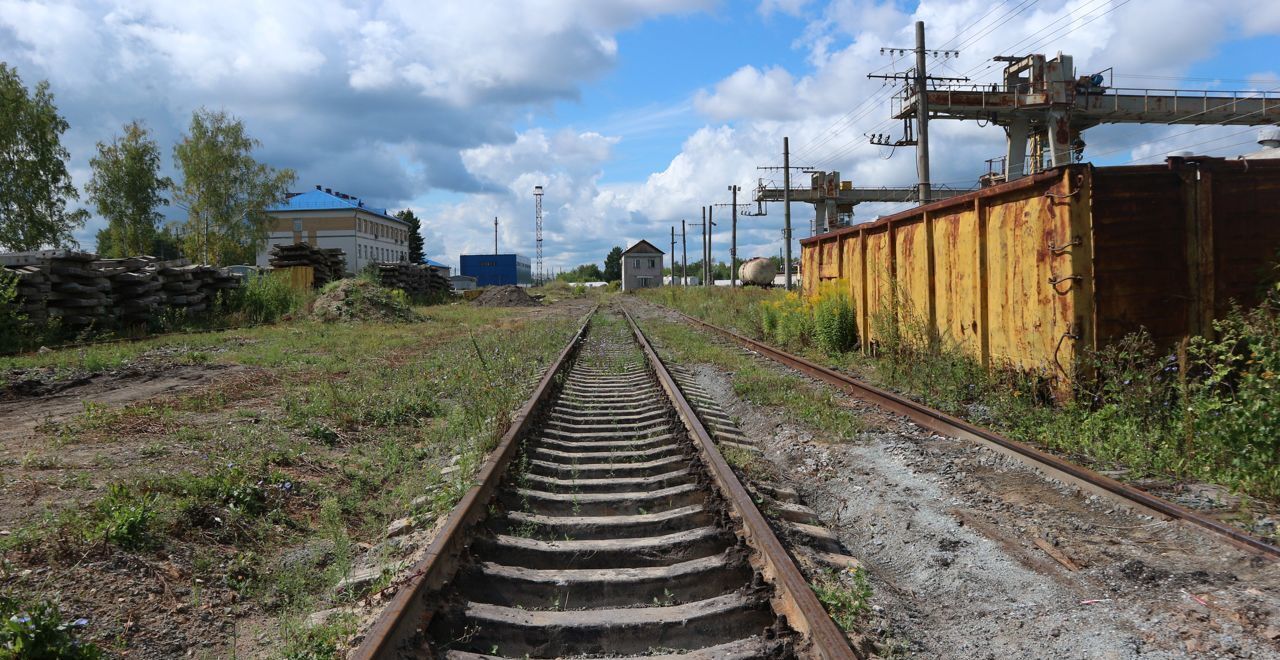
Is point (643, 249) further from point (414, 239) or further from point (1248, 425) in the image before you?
point (1248, 425)

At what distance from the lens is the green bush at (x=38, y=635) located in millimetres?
2557

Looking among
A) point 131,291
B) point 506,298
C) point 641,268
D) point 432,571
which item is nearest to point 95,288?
point 131,291

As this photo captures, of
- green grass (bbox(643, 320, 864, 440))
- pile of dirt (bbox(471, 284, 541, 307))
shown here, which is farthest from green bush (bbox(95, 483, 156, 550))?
pile of dirt (bbox(471, 284, 541, 307))

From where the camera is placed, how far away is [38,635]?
2609 mm

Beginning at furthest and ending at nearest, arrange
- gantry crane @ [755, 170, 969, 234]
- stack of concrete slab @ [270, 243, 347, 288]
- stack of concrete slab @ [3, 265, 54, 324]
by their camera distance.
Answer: gantry crane @ [755, 170, 969, 234]
stack of concrete slab @ [270, 243, 347, 288]
stack of concrete slab @ [3, 265, 54, 324]

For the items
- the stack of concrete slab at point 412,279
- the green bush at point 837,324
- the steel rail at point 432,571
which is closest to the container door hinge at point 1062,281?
the steel rail at point 432,571

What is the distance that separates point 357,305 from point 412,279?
54.4 feet

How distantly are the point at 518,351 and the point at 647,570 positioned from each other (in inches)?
392

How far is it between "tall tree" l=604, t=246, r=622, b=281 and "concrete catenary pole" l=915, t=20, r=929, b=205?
114 metres

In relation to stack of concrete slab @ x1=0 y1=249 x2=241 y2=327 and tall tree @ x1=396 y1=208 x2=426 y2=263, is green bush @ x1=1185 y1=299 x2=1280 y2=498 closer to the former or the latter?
stack of concrete slab @ x1=0 y1=249 x2=241 y2=327

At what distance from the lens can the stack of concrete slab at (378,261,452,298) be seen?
3556cm

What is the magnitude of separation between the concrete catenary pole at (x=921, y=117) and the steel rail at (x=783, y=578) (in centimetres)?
1549

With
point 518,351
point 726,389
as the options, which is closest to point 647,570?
point 726,389

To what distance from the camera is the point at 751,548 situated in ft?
12.0
